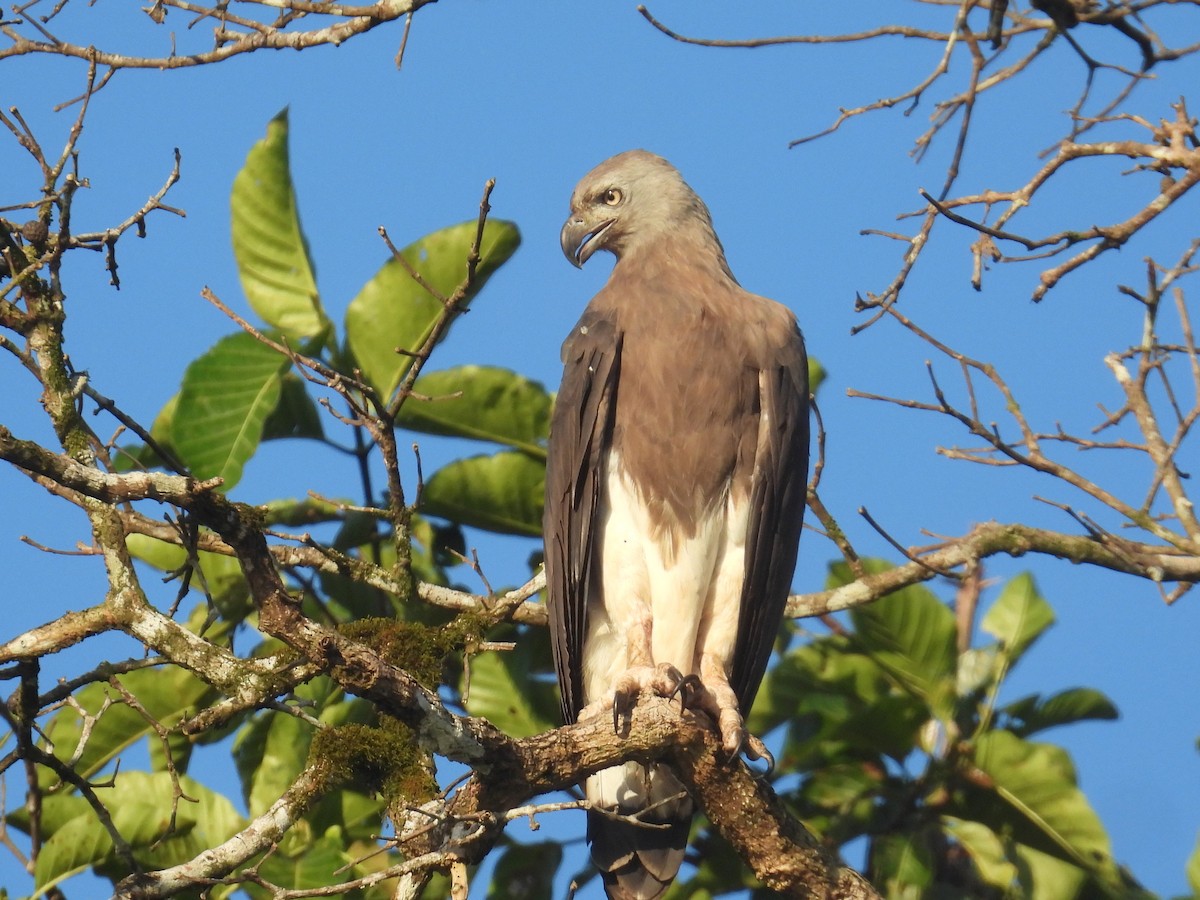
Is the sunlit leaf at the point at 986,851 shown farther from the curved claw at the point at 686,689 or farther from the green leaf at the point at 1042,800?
the curved claw at the point at 686,689

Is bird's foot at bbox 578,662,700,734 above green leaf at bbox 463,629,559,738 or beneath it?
beneath

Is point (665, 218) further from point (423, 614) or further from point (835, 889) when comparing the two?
point (835, 889)

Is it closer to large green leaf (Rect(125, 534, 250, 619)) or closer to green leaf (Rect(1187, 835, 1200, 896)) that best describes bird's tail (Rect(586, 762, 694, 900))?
large green leaf (Rect(125, 534, 250, 619))

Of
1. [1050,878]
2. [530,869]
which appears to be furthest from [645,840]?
[1050,878]

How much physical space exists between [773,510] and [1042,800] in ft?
6.27

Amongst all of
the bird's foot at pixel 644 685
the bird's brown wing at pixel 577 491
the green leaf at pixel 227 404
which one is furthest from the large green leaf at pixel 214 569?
the bird's foot at pixel 644 685

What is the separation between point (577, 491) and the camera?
4332 millimetres

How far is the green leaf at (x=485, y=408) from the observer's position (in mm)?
5219

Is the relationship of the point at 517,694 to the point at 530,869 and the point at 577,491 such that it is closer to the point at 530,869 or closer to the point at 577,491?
the point at 530,869

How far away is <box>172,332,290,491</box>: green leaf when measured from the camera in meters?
4.73

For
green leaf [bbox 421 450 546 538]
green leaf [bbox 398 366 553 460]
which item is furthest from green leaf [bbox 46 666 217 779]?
green leaf [bbox 398 366 553 460]

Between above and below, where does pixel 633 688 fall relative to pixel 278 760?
below

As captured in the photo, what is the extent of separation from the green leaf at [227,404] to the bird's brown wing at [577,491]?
3.78 feet

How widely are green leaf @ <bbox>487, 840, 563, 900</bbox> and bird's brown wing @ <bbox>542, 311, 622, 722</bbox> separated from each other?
3.37 feet
